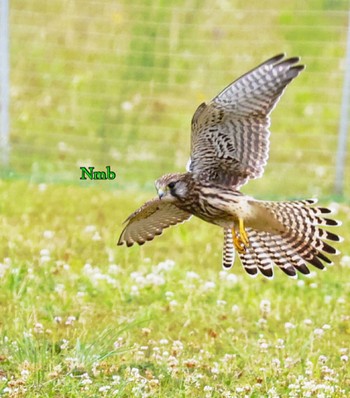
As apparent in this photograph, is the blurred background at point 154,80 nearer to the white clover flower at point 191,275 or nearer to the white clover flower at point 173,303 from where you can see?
the white clover flower at point 191,275

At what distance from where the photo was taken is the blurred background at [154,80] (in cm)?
1429

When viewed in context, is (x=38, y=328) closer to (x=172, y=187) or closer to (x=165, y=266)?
(x=172, y=187)

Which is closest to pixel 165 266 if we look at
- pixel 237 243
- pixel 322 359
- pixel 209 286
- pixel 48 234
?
pixel 209 286

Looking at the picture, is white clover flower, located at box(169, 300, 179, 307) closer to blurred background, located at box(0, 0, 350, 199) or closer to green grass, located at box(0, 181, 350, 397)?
green grass, located at box(0, 181, 350, 397)

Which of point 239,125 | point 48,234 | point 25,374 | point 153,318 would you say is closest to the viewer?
point 25,374

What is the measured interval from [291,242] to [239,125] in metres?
→ 0.93

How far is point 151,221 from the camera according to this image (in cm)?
775

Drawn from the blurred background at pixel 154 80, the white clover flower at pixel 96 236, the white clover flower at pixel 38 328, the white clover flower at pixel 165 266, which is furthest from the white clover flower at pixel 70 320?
the blurred background at pixel 154 80

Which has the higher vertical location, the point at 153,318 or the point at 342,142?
the point at 342,142

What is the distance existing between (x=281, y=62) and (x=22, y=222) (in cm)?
418

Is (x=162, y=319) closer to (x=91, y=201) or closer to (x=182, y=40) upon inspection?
(x=91, y=201)

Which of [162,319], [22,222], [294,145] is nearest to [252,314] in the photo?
[162,319]

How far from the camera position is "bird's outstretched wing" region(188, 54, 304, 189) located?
6.70 m

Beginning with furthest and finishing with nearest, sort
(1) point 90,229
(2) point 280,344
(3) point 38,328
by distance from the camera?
(1) point 90,229
(2) point 280,344
(3) point 38,328
